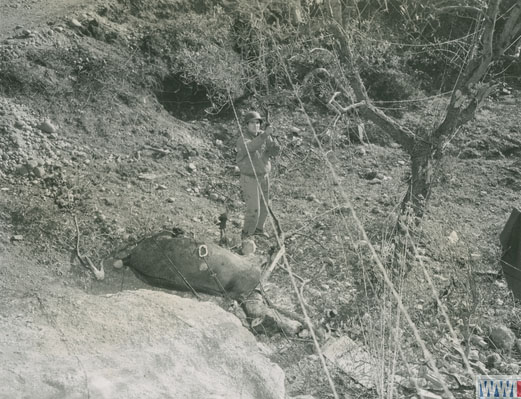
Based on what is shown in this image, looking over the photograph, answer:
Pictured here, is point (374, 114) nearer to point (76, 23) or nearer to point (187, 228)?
point (187, 228)

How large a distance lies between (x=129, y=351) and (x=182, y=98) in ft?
18.5

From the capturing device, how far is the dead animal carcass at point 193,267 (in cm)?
592

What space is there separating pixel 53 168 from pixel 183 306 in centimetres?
293

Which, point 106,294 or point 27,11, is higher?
point 27,11

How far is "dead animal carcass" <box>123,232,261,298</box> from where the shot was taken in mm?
5922

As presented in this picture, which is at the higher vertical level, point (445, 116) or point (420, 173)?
point (445, 116)

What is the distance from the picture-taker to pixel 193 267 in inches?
233

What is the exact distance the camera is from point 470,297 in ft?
21.3

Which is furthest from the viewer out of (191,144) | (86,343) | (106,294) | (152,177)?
(191,144)

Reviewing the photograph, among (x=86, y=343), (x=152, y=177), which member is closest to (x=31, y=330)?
(x=86, y=343)

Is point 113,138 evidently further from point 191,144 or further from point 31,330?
point 31,330

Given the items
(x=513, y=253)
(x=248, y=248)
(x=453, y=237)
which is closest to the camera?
(x=248, y=248)

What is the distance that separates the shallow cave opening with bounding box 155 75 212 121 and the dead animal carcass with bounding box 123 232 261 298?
3912 millimetres

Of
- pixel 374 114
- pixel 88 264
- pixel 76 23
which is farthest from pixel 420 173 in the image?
pixel 76 23
